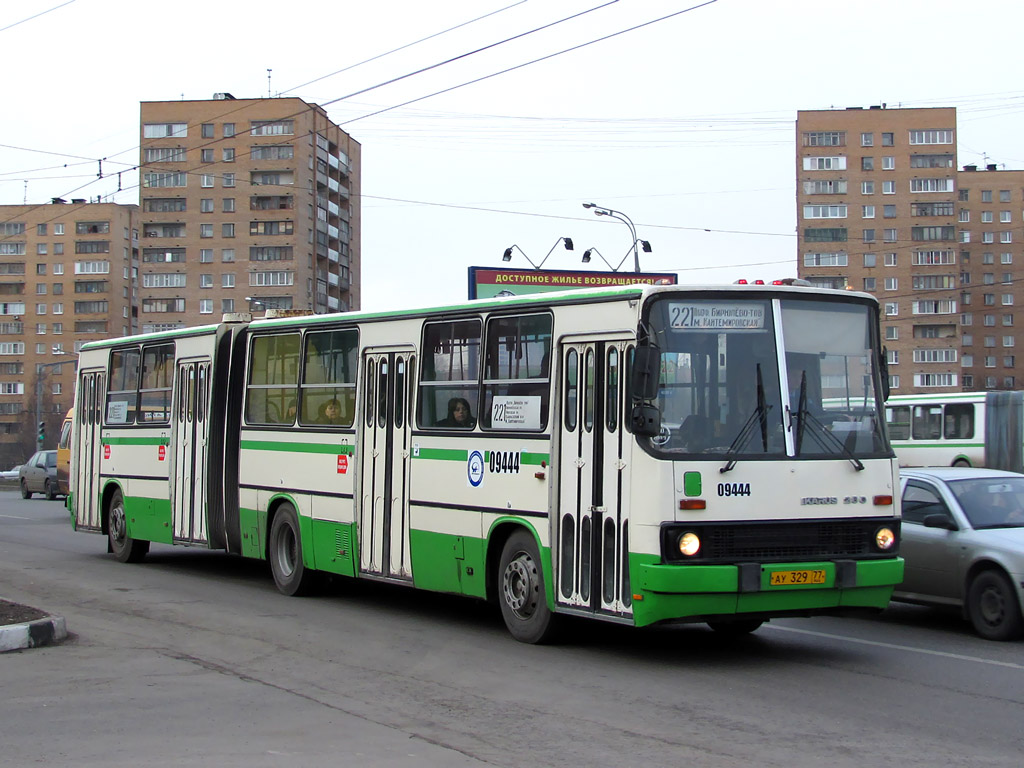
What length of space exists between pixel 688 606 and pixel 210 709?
348 centimetres

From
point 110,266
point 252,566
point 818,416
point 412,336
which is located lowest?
point 252,566

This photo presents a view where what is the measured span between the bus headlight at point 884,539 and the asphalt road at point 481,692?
904 mm

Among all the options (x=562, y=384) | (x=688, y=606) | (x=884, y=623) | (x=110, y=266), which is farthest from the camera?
(x=110, y=266)

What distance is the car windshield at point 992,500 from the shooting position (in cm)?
1180

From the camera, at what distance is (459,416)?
→ 11.8 meters

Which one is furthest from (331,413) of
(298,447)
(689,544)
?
(689,544)

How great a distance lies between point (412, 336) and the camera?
12648mm

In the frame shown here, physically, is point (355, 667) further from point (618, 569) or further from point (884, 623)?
point (884, 623)

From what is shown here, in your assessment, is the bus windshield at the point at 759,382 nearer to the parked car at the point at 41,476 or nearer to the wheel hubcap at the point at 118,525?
the wheel hubcap at the point at 118,525

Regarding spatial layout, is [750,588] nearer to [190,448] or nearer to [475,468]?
[475,468]

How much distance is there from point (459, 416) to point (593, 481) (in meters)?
2.09

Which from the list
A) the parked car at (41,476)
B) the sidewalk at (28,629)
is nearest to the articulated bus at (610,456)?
the sidewalk at (28,629)

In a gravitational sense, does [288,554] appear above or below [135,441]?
below

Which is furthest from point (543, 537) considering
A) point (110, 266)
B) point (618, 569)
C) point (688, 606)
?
point (110, 266)
